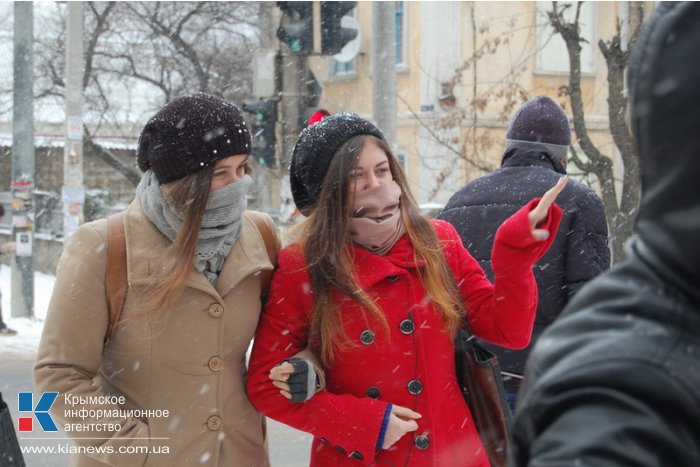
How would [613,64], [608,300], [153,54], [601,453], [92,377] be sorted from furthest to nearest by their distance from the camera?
[153,54] → [613,64] → [92,377] → [608,300] → [601,453]

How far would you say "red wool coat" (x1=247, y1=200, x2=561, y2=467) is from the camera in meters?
2.32

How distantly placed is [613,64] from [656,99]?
736cm

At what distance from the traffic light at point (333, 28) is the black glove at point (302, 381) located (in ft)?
20.3

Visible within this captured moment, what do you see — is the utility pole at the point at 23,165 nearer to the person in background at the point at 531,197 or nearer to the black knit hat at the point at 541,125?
the person in background at the point at 531,197

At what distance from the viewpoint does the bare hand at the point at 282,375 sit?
2.29 metres

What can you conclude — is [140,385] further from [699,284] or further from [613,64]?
[613,64]

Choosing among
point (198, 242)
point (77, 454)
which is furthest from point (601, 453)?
point (77, 454)

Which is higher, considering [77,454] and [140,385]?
[140,385]

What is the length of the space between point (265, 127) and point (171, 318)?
6.45 m

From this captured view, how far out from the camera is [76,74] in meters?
12.2

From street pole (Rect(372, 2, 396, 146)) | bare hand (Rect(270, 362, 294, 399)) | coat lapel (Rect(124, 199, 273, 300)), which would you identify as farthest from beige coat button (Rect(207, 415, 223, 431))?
street pole (Rect(372, 2, 396, 146))

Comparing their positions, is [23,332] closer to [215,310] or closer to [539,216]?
[215,310]

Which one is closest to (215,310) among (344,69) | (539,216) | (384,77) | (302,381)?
(302,381)

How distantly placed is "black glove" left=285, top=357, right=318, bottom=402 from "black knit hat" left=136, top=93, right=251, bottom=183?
2.21 ft
